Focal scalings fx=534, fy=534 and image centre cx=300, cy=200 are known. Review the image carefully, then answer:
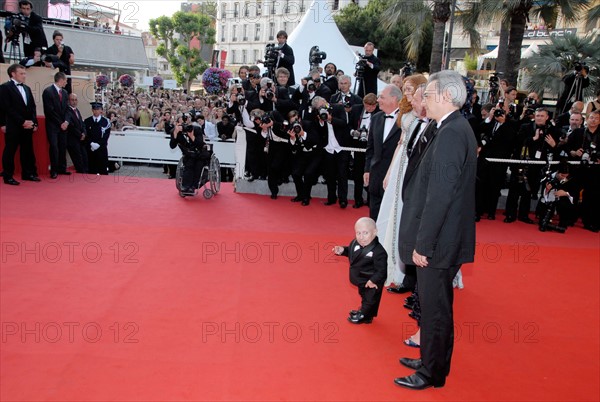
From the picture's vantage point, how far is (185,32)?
52.2 metres

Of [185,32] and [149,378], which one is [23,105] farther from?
[185,32]

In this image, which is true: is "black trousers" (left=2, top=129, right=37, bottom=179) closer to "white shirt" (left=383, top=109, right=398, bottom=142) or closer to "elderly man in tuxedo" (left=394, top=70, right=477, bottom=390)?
"white shirt" (left=383, top=109, right=398, bottom=142)

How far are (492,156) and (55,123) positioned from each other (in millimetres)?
6793

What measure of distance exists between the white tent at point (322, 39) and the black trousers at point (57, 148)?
29.0 feet

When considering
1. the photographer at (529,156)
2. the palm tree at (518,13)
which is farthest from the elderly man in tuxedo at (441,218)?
the palm tree at (518,13)

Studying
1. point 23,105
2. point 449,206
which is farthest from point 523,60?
point 449,206

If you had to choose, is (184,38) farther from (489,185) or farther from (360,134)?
(489,185)

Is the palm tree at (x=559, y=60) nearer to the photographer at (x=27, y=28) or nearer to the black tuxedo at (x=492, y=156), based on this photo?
the black tuxedo at (x=492, y=156)

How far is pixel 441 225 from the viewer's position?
2.98 metres

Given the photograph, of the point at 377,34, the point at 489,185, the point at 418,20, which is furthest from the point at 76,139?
the point at 377,34

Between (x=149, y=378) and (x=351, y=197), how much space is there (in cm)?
577

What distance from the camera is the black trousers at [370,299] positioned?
13.2 ft

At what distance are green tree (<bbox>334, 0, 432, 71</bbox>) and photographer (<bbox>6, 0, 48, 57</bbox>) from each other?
80.3ft

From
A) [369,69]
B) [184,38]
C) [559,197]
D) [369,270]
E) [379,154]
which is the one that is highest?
[184,38]
